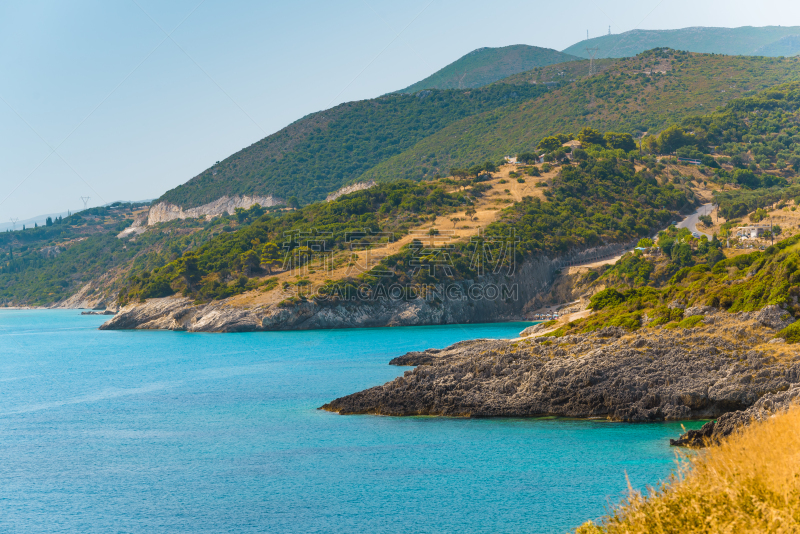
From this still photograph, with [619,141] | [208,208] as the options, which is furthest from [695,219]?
[208,208]

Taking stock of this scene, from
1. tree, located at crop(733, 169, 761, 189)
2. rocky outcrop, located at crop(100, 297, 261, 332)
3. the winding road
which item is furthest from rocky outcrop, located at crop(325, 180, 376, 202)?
tree, located at crop(733, 169, 761, 189)

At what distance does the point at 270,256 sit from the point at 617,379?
204 feet

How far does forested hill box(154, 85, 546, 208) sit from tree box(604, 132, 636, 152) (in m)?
45.1

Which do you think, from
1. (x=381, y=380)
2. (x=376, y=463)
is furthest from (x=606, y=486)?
(x=381, y=380)

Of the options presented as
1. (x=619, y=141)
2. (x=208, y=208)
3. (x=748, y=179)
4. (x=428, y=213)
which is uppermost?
(x=208, y=208)

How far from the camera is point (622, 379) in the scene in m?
26.4

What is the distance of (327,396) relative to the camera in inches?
1319

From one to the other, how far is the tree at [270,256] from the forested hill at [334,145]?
2348 inches

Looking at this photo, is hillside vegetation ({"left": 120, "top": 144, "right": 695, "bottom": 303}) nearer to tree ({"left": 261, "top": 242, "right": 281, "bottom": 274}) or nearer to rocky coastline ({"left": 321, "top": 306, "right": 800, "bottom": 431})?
tree ({"left": 261, "top": 242, "right": 281, "bottom": 274})

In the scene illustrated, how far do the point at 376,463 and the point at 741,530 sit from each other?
1483 centimetres

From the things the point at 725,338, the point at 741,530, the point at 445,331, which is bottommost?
the point at 445,331

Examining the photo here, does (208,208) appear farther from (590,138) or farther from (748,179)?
(748,179)

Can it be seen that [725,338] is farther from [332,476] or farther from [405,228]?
[405,228]

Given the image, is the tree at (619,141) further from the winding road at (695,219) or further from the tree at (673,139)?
the winding road at (695,219)
